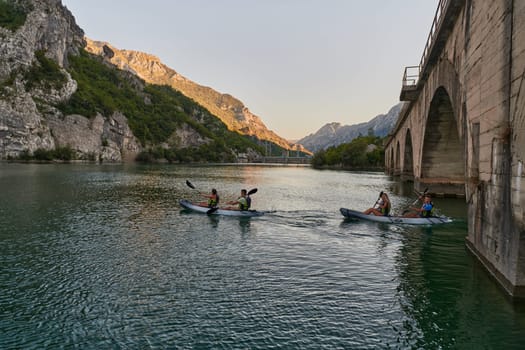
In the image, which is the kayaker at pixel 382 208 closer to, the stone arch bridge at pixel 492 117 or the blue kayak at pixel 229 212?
the blue kayak at pixel 229 212

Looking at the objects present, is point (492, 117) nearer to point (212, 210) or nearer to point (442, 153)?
point (212, 210)

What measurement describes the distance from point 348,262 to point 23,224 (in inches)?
720

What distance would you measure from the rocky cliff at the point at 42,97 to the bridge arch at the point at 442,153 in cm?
12382

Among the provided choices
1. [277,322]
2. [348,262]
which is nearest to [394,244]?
[348,262]

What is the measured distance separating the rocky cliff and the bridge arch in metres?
124

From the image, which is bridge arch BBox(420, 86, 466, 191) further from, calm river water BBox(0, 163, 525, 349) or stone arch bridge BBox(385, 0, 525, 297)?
calm river water BBox(0, 163, 525, 349)

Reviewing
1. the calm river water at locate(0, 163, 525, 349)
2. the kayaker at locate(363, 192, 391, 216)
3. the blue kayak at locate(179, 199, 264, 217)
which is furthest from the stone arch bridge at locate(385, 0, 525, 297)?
the blue kayak at locate(179, 199, 264, 217)

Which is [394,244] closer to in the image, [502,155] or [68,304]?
[502,155]

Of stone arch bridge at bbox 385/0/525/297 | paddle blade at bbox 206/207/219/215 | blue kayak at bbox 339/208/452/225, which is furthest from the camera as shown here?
paddle blade at bbox 206/207/219/215

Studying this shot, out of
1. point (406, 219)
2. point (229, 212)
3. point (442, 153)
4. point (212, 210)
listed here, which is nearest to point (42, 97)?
point (212, 210)

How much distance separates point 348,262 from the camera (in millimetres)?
14961

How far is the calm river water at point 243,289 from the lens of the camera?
28.4 ft

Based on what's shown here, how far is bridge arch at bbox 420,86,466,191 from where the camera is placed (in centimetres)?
3177

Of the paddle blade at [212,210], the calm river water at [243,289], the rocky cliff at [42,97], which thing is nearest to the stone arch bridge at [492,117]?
the calm river water at [243,289]
